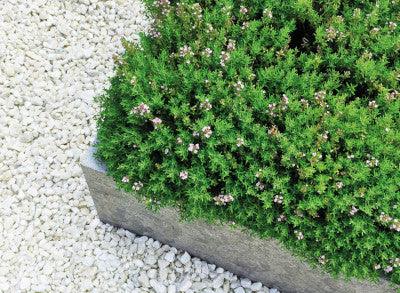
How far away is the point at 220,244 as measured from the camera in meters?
3.57

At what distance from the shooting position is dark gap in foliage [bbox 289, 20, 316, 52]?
149 inches

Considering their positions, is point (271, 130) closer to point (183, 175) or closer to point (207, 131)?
point (207, 131)

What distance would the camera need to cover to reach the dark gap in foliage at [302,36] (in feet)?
12.4

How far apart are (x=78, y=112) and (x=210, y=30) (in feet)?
4.96

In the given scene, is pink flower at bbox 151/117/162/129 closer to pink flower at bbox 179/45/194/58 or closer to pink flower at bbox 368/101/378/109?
pink flower at bbox 179/45/194/58

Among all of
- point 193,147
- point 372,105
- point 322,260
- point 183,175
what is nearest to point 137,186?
point 183,175

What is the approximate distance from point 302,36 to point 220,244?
1.58 m

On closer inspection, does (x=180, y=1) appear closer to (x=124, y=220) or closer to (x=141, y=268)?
(x=124, y=220)

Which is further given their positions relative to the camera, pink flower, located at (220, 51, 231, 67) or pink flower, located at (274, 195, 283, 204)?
pink flower, located at (220, 51, 231, 67)

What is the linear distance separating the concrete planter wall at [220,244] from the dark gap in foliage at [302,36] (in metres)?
1.39

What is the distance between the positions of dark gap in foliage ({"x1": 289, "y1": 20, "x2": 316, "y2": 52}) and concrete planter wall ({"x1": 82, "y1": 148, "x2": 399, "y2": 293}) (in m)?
1.39

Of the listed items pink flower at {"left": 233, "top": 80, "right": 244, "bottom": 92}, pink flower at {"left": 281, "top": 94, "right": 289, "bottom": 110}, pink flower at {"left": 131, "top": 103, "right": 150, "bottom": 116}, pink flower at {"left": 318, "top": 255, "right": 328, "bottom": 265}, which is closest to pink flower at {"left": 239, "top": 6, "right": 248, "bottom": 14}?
pink flower at {"left": 233, "top": 80, "right": 244, "bottom": 92}

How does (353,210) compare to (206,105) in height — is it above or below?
below

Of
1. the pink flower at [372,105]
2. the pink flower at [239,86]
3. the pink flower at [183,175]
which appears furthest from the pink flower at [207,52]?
the pink flower at [372,105]
